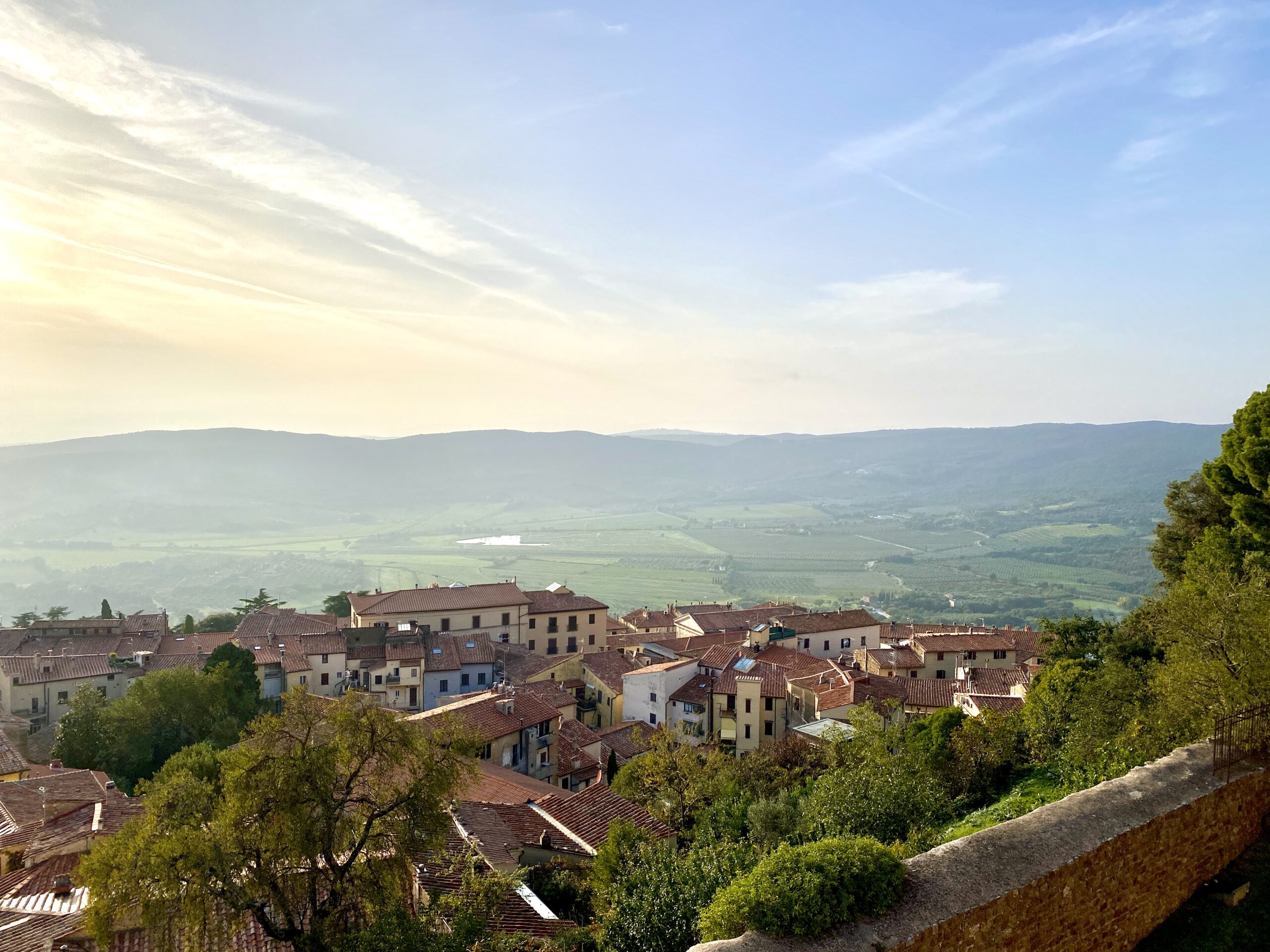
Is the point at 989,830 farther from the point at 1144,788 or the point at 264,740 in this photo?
the point at 264,740

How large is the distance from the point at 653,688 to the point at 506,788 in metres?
17.1

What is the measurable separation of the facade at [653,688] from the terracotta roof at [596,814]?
1769cm

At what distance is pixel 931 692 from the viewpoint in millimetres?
38000

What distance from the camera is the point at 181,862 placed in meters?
13.2

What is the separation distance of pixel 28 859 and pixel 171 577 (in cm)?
20173

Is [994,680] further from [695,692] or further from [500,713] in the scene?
[500,713]

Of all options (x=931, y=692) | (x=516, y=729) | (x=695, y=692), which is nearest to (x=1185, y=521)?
(x=931, y=692)

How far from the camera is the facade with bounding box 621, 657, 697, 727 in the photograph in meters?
43.5

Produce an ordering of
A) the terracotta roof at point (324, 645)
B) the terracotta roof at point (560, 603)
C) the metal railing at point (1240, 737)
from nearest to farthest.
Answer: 1. the metal railing at point (1240, 737)
2. the terracotta roof at point (324, 645)
3. the terracotta roof at point (560, 603)

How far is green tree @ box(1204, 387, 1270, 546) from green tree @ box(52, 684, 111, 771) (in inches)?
1693

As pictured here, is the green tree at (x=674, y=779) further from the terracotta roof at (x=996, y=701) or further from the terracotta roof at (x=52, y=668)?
the terracotta roof at (x=52, y=668)

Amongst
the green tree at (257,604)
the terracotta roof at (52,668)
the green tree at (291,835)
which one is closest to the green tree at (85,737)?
the terracotta roof at (52,668)

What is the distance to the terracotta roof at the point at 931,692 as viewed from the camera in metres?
36.5

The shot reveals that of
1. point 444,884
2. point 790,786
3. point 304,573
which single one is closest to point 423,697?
point 790,786
